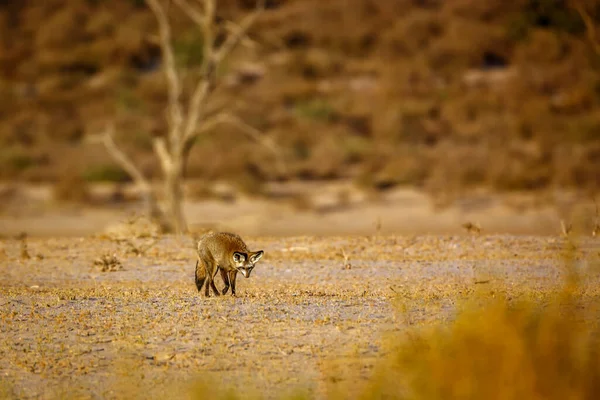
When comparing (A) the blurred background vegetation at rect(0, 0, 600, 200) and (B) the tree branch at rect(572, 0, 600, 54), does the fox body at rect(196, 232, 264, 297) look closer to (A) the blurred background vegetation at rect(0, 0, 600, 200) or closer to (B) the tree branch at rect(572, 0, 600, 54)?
(B) the tree branch at rect(572, 0, 600, 54)

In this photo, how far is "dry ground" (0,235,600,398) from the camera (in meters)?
7.27

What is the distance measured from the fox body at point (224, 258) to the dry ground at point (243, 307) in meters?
0.28

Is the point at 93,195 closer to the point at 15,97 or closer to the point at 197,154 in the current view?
the point at 197,154

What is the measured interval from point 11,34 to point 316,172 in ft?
82.6

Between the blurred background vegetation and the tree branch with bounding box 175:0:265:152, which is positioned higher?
the blurred background vegetation

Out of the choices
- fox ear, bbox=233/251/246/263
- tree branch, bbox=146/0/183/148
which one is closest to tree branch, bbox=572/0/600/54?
tree branch, bbox=146/0/183/148

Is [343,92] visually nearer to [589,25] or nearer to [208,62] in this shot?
[589,25]

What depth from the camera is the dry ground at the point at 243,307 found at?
7.27m

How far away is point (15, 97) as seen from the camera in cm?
4394

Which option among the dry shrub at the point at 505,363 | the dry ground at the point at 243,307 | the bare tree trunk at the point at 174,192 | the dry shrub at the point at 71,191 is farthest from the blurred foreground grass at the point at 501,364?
the dry shrub at the point at 71,191

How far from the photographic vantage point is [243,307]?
9.52 meters

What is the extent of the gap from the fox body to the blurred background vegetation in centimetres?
1632

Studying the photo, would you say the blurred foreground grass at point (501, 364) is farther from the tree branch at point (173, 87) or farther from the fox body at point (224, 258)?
the tree branch at point (173, 87)

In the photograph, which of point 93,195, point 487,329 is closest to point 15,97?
point 93,195
